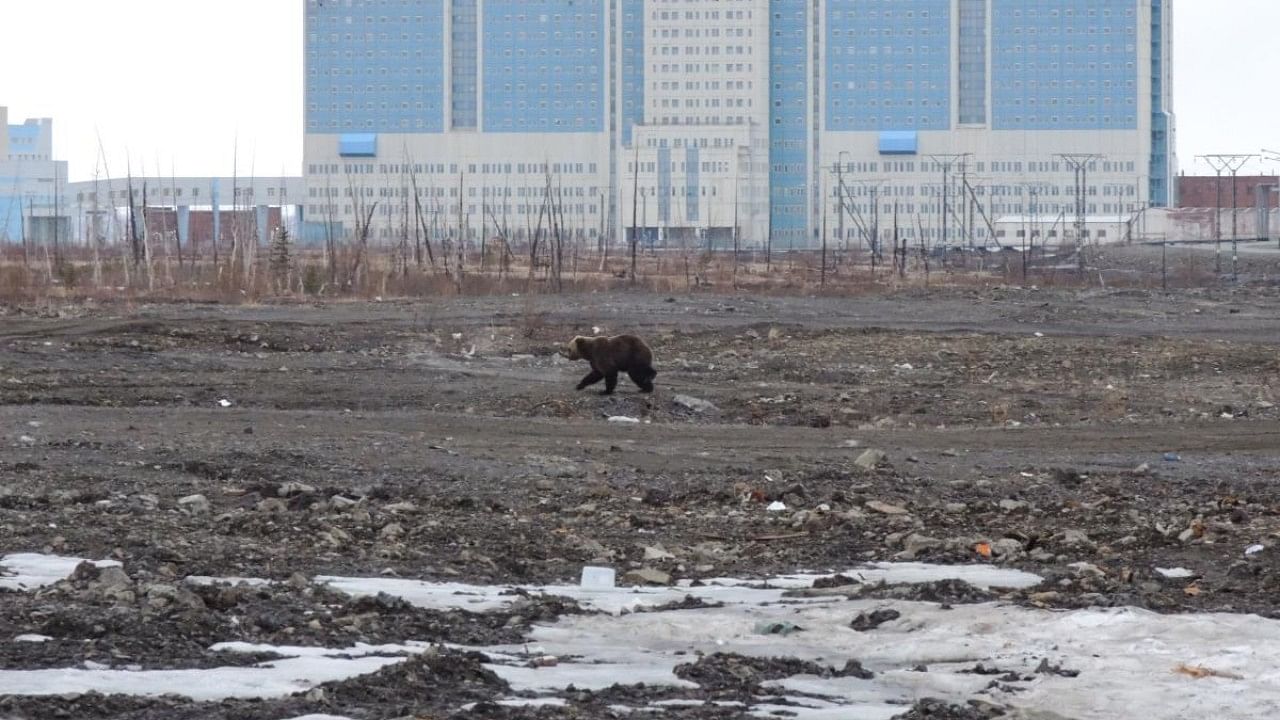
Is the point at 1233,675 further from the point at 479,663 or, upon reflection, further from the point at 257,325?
the point at 257,325

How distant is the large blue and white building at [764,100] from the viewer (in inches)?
5472

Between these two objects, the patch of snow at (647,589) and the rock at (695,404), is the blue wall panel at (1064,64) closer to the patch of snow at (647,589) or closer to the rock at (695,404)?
the rock at (695,404)

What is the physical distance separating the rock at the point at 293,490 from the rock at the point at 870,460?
13.7ft

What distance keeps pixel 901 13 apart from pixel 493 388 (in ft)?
407

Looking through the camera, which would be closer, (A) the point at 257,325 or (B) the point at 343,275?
(A) the point at 257,325

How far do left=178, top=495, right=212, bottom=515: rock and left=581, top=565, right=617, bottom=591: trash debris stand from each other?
271 centimetres

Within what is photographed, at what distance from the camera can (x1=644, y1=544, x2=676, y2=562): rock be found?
1020cm

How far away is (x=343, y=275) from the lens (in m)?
53.4

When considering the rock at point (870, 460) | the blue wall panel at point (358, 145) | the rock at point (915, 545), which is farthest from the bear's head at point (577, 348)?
the blue wall panel at point (358, 145)

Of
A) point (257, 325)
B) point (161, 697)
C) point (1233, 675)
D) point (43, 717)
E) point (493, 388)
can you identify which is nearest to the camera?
point (43, 717)

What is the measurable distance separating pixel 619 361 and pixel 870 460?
6.54m

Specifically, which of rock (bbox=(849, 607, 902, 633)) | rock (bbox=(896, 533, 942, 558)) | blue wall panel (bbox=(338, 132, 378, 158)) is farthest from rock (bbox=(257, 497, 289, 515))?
blue wall panel (bbox=(338, 132, 378, 158))

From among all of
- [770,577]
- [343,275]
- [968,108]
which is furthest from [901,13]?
[770,577]

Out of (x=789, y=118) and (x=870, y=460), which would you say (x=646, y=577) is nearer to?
(x=870, y=460)
